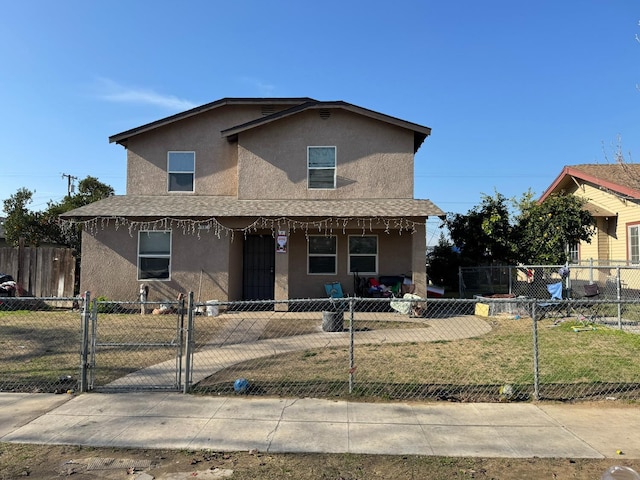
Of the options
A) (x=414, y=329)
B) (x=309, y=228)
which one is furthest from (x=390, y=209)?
(x=414, y=329)

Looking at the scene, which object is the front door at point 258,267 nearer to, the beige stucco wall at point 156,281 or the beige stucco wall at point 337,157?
the beige stucco wall at point 337,157

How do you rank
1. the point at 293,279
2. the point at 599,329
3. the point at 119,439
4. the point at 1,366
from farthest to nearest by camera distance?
the point at 293,279 → the point at 599,329 → the point at 1,366 → the point at 119,439

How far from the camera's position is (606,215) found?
1741 centimetres

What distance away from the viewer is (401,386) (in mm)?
6438

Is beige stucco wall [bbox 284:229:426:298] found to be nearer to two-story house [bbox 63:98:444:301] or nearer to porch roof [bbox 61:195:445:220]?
two-story house [bbox 63:98:444:301]

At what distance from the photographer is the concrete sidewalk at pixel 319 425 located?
4.53 m

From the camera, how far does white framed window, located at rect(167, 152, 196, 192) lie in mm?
15695

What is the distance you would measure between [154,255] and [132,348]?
5.34 m

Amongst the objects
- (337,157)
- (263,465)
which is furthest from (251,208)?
(263,465)

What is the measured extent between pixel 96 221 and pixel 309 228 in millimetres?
6459

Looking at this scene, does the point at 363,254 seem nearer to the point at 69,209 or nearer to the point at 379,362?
the point at 379,362

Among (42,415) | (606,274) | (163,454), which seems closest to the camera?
(163,454)

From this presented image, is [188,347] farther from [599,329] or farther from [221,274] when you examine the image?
[599,329]

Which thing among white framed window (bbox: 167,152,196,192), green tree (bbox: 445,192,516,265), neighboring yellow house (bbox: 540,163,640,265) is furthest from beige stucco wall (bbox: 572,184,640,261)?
white framed window (bbox: 167,152,196,192)
